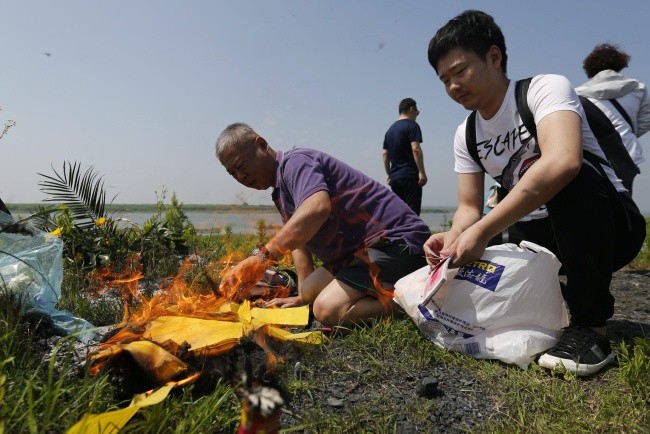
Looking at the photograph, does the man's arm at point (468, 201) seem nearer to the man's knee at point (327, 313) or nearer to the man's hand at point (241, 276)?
the man's knee at point (327, 313)

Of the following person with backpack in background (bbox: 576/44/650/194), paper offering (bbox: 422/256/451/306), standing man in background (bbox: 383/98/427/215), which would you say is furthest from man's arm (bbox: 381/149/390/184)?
paper offering (bbox: 422/256/451/306)

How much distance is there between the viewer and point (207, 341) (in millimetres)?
2086

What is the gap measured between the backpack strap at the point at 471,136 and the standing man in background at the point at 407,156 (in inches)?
156

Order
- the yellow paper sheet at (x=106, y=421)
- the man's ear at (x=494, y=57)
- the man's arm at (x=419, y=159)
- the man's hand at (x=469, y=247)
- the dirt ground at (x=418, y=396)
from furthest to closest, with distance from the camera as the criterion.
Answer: the man's arm at (x=419, y=159) < the man's ear at (x=494, y=57) < the man's hand at (x=469, y=247) < the dirt ground at (x=418, y=396) < the yellow paper sheet at (x=106, y=421)

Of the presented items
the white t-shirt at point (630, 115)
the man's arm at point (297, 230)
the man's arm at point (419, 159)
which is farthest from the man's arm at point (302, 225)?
the man's arm at point (419, 159)

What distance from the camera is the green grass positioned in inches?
58.3

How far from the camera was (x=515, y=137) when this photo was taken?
251cm

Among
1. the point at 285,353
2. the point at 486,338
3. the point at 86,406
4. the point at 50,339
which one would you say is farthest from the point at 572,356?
the point at 50,339

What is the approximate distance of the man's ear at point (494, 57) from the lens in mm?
2494

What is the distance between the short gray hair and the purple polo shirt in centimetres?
21

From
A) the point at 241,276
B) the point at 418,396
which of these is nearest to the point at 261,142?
the point at 241,276

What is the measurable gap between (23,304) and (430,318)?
6.16ft

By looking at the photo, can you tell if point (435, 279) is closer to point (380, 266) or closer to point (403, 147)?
point (380, 266)

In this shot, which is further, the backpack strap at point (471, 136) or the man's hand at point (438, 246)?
the backpack strap at point (471, 136)
